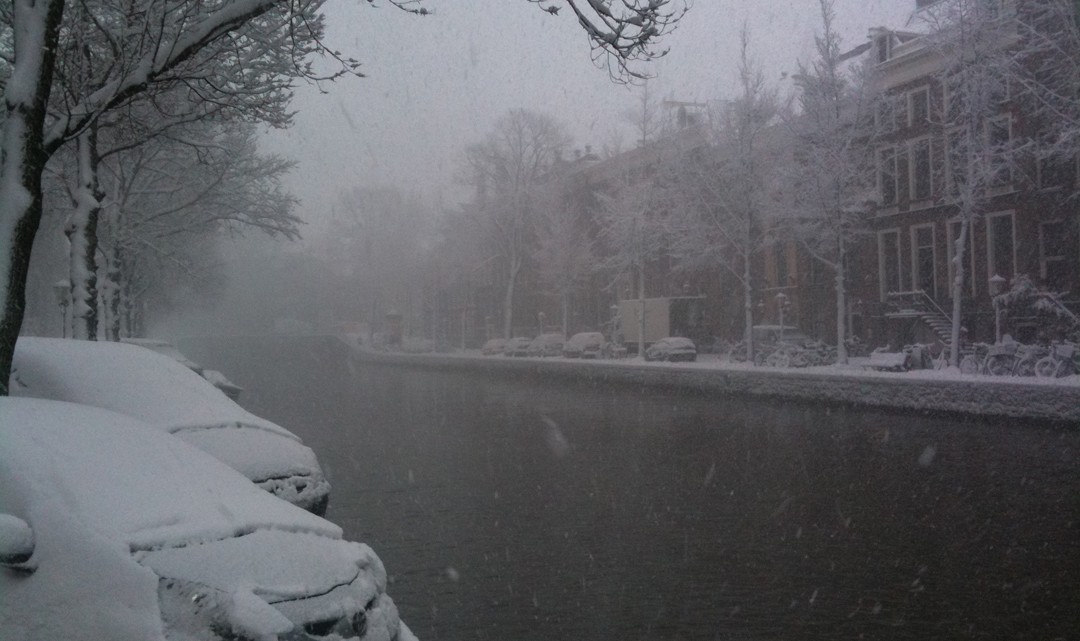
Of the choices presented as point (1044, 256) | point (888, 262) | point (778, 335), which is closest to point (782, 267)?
point (888, 262)

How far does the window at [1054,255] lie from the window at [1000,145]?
1.90 m

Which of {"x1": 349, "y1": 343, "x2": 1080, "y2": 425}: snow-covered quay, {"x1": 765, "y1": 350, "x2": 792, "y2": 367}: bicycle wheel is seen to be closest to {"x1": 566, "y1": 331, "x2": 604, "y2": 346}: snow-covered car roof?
{"x1": 349, "y1": 343, "x2": 1080, "y2": 425}: snow-covered quay

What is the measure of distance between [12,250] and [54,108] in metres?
4.99

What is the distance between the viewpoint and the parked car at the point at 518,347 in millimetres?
51094

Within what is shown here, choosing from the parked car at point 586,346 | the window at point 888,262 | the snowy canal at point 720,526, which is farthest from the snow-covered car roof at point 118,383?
the parked car at point 586,346

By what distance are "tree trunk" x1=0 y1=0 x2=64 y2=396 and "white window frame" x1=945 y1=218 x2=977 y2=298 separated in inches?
1183

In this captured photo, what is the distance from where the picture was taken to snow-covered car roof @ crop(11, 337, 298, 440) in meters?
6.68

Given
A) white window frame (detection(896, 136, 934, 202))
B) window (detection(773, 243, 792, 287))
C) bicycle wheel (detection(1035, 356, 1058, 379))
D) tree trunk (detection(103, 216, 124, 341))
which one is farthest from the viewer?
window (detection(773, 243, 792, 287))

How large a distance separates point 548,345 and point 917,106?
21089 mm

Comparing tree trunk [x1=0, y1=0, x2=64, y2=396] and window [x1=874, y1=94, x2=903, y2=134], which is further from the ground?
window [x1=874, y1=94, x2=903, y2=134]

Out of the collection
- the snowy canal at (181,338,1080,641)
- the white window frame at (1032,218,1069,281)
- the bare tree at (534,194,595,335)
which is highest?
the bare tree at (534,194,595,335)

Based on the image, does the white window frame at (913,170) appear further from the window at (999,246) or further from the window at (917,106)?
the window at (999,246)

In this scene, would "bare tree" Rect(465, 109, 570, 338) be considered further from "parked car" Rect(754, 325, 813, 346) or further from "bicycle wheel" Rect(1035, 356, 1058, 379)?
"bicycle wheel" Rect(1035, 356, 1058, 379)

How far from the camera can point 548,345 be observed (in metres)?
48.8
